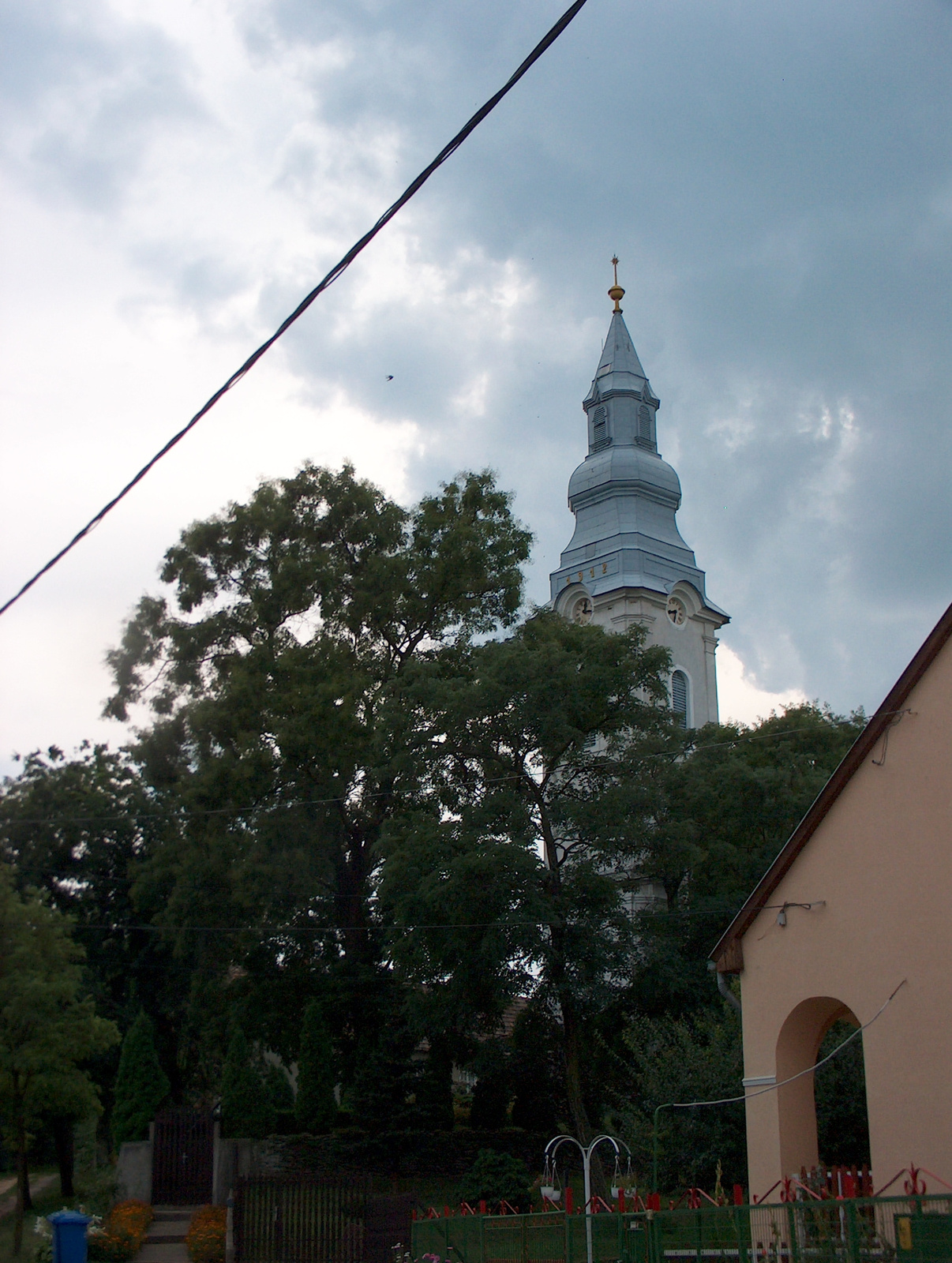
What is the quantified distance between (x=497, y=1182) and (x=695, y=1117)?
539 cm

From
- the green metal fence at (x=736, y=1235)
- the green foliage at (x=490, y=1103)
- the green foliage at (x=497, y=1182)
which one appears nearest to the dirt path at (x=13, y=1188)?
the green foliage at (x=490, y=1103)

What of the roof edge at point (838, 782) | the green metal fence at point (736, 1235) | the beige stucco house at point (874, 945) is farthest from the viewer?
the roof edge at point (838, 782)

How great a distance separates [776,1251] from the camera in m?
9.97

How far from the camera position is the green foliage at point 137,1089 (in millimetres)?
29938

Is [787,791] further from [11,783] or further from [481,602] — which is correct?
[11,783]

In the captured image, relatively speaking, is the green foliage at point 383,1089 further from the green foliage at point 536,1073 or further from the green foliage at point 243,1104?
the green foliage at point 536,1073

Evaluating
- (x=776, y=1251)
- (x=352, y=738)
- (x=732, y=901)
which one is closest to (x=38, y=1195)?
(x=352, y=738)

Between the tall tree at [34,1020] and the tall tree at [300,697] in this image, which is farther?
the tall tree at [300,697]

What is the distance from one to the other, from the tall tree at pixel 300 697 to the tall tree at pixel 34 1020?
593 cm

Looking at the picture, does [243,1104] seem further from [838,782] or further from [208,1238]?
[838,782]

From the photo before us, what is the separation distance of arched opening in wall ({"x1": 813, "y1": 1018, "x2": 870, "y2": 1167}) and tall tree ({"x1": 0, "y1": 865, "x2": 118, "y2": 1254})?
14352mm

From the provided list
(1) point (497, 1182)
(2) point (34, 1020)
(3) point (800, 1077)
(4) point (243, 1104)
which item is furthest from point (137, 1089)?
(3) point (800, 1077)

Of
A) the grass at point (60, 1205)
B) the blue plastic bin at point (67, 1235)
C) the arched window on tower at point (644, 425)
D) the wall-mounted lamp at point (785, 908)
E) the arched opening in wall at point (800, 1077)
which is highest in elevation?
the arched window on tower at point (644, 425)

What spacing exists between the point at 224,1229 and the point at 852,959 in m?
15.0
